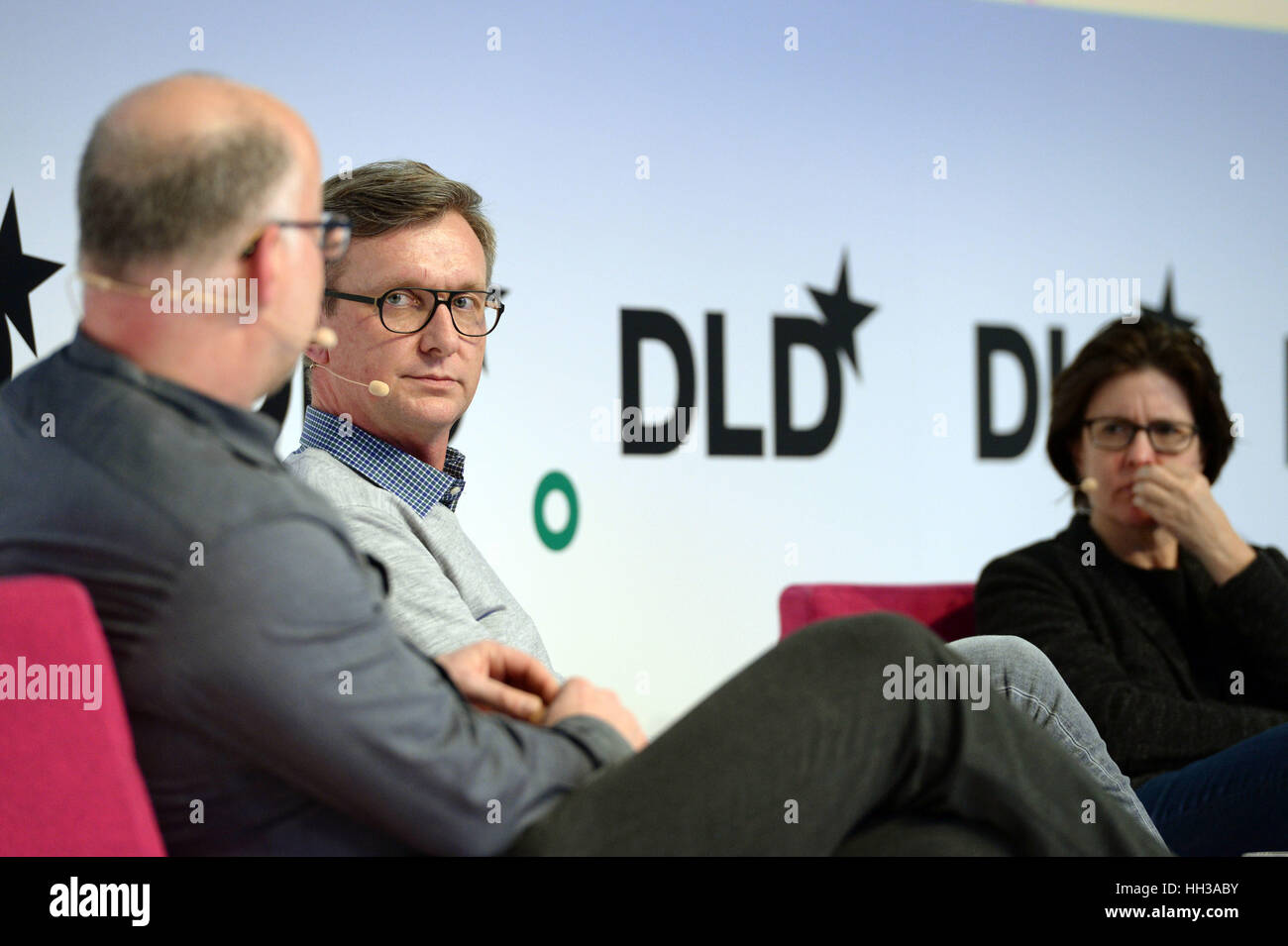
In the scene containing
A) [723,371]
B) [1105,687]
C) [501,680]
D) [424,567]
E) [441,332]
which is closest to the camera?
[501,680]

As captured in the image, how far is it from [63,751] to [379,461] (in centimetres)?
83

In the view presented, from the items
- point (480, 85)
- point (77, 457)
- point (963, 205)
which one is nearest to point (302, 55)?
point (480, 85)

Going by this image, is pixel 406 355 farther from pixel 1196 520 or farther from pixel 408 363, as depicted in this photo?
pixel 1196 520

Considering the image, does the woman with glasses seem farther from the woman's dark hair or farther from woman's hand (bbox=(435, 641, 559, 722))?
woman's hand (bbox=(435, 641, 559, 722))

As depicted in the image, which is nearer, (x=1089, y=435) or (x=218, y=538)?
(x=218, y=538)

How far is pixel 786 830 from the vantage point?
43.4 inches

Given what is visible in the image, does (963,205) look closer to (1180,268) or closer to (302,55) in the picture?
(1180,268)

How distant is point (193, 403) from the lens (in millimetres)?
1058

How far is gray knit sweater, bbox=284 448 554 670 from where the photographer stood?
4.88 ft

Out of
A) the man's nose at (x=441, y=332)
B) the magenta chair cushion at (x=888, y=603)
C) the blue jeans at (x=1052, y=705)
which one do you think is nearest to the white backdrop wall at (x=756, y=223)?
the magenta chair cushion at (x=888, y=603)

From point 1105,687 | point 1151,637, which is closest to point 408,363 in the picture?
point 1105,687

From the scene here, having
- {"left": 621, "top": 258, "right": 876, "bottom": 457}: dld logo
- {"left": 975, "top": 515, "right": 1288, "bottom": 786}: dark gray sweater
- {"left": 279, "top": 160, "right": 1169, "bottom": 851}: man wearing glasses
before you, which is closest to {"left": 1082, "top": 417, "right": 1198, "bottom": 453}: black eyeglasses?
{"left": 975, "top": 515, "right": 1288, "bottom": 786}: dark gray sweater

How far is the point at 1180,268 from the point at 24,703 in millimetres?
4359

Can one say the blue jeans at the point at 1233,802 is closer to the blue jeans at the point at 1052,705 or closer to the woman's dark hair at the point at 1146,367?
the blue jeans at the point at 1052,705
